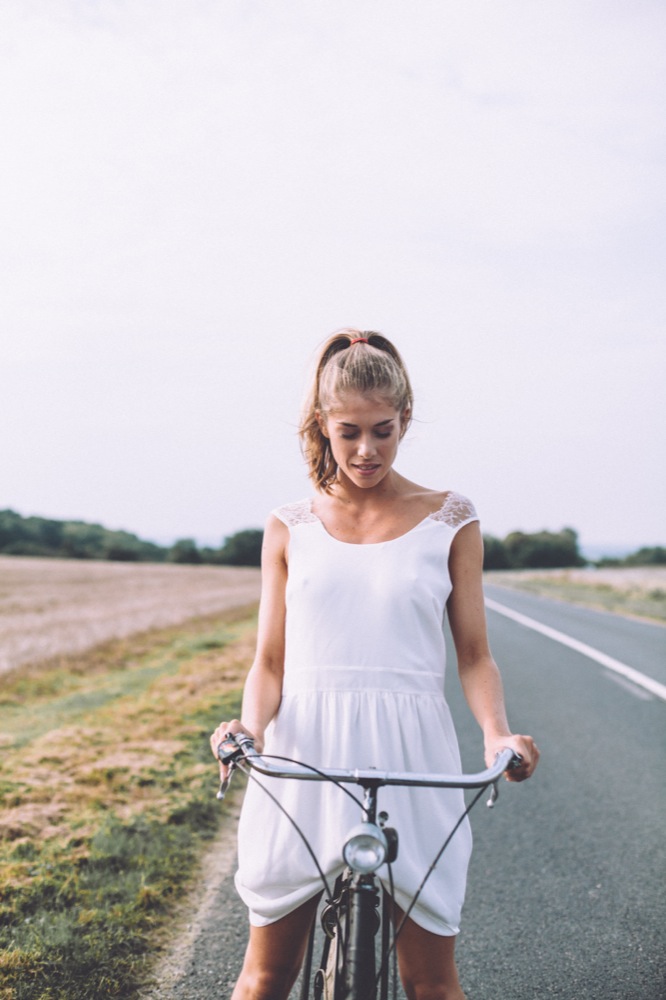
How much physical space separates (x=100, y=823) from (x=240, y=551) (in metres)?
78.9

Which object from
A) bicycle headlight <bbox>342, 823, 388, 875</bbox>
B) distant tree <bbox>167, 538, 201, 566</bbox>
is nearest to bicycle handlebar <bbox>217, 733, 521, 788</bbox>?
bicycle headlight <bbox>342, 823, 388, 875</bbox>

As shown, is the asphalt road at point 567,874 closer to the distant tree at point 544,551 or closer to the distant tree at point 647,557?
the distant tree at point 544,551

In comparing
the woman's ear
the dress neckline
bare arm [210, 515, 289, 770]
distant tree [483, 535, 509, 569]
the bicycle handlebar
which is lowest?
the bicycle handlebar

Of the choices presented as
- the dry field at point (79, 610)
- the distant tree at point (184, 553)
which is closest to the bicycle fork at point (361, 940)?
the dry field at point (79, 610)

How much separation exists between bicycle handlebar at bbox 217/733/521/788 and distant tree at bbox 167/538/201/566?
262ft

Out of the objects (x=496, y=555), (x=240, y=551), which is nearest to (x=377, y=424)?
(x=240, y=551)

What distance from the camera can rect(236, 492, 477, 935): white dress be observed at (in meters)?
2.14

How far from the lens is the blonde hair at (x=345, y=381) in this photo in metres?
2.29

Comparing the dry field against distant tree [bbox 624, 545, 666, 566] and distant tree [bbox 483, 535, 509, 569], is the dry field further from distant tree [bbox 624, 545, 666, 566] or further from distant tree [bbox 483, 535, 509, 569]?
distant tree [bbox 624, 545, 666, 566]

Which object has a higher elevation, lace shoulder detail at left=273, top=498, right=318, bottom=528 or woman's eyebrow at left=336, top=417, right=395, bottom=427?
woman's eyebrow at left=336, top=417, right=395, bottom=427

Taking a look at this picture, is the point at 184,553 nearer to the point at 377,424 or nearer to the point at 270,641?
the point at 270,641

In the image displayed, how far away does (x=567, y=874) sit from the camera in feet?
15.1

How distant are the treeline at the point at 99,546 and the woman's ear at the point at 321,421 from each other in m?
73.2

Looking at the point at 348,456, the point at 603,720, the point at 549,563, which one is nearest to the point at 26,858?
the point at 348,456
